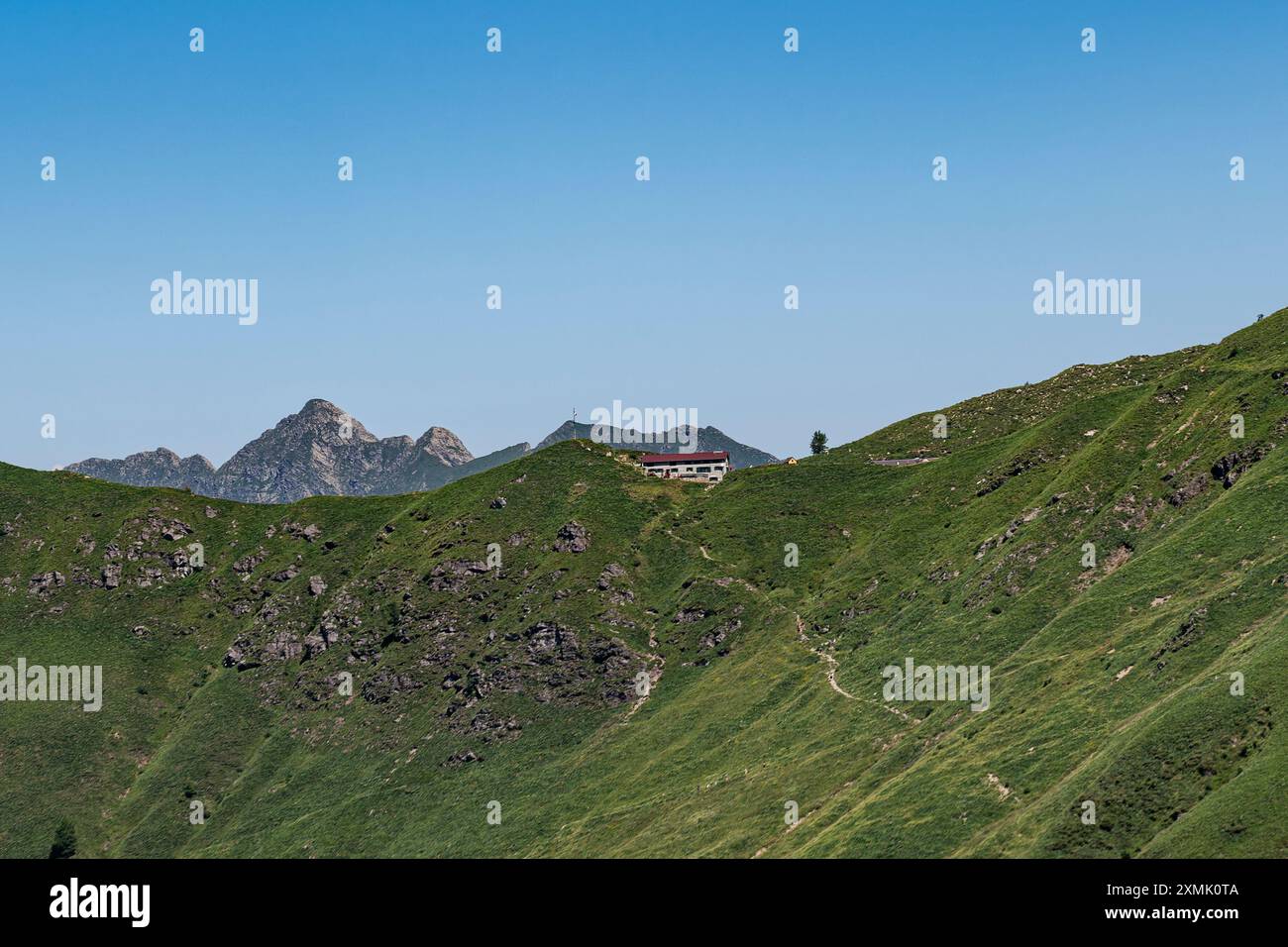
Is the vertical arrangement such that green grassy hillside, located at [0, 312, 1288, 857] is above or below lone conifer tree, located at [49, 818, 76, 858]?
above

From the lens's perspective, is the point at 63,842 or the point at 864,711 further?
the point at 63,842

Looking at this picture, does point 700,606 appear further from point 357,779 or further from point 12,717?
point 12,717

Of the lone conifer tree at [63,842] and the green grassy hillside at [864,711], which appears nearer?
the green grassy hillside at [864,711]

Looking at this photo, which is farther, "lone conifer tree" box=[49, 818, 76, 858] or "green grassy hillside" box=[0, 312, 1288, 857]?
"lone conifer tree" box=[49, 818, 76, 858]

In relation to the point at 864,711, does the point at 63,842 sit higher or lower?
lower

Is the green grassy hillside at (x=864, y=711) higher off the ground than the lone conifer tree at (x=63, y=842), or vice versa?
the green grassy hillside at (x=864, y=711)

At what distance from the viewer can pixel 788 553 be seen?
198 meters
